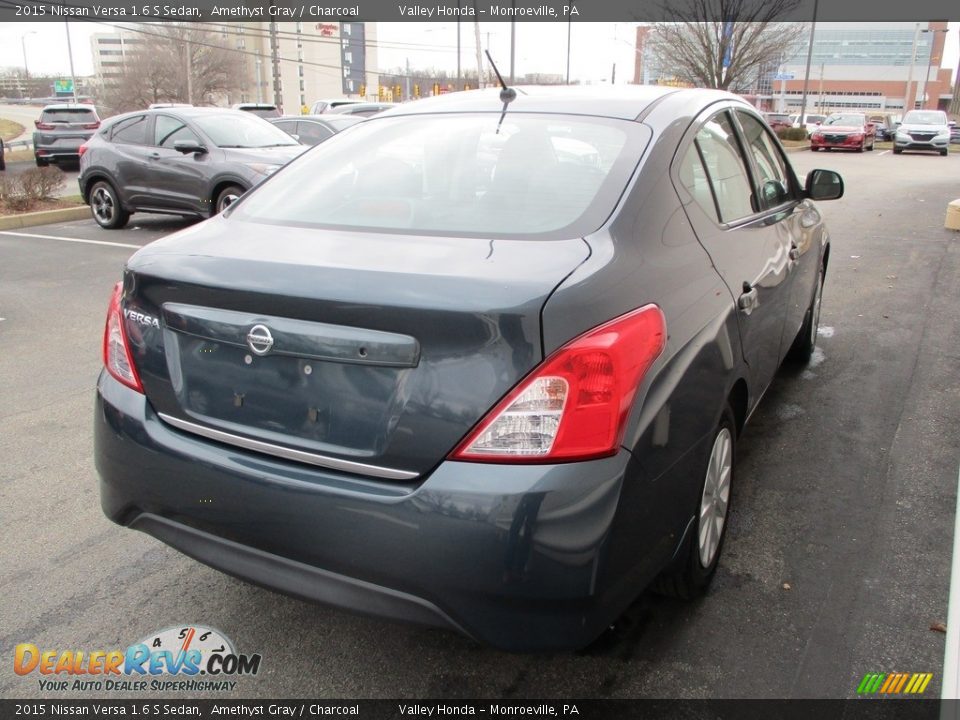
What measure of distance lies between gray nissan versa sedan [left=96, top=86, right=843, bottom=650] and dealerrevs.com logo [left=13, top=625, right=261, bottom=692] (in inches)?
17.5

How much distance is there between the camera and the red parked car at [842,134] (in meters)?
29.9

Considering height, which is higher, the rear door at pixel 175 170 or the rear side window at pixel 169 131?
the rear side window at pixel 169 131

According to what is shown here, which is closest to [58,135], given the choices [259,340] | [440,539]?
[259,340]

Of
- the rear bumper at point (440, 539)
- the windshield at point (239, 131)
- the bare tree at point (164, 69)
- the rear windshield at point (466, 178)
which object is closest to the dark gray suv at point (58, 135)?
the windshield at point (239, 131)

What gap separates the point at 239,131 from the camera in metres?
10.8

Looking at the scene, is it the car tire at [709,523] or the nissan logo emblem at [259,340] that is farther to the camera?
the car tire at [709,523]

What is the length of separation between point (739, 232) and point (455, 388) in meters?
1.65

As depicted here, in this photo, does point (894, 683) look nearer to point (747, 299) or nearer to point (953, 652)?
point (953, 652)

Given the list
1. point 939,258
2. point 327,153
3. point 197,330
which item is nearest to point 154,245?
point 197,330

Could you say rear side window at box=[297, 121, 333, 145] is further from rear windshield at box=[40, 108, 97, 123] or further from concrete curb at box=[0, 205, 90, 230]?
rear windshield at box=[40, 108, 97, 123]

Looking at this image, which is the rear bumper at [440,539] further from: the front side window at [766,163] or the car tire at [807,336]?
the car tire at [807,336]

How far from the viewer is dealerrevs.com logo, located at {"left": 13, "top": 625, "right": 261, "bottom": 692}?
239cm

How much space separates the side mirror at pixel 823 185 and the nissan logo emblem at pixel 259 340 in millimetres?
3289

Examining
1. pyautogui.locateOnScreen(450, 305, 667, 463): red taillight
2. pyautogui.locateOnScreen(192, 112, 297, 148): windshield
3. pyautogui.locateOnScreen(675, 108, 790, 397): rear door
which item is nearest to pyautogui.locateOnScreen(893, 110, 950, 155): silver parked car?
pyautogui.locateOnScreen(192, 112, 297, 148): windshield
